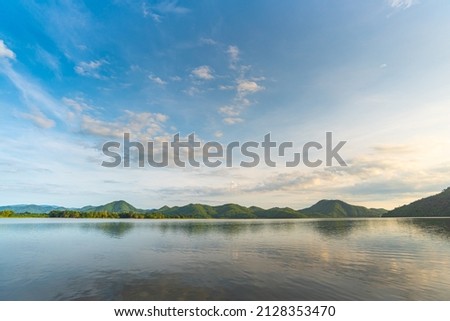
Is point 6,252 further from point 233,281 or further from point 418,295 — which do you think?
point 418,295

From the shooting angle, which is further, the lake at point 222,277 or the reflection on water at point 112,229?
the reflection on water at point 112,229

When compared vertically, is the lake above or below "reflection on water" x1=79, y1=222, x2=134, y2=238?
above

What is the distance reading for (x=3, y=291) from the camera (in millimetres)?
22984

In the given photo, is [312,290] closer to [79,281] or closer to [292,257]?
[292,257]

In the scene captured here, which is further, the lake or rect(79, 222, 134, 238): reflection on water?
rect(79, 222, 134, 238): reflection on water

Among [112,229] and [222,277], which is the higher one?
[222,277]

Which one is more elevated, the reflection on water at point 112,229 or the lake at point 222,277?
the lake at point 222,277

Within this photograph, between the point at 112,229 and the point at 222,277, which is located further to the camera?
the point at 112,229
